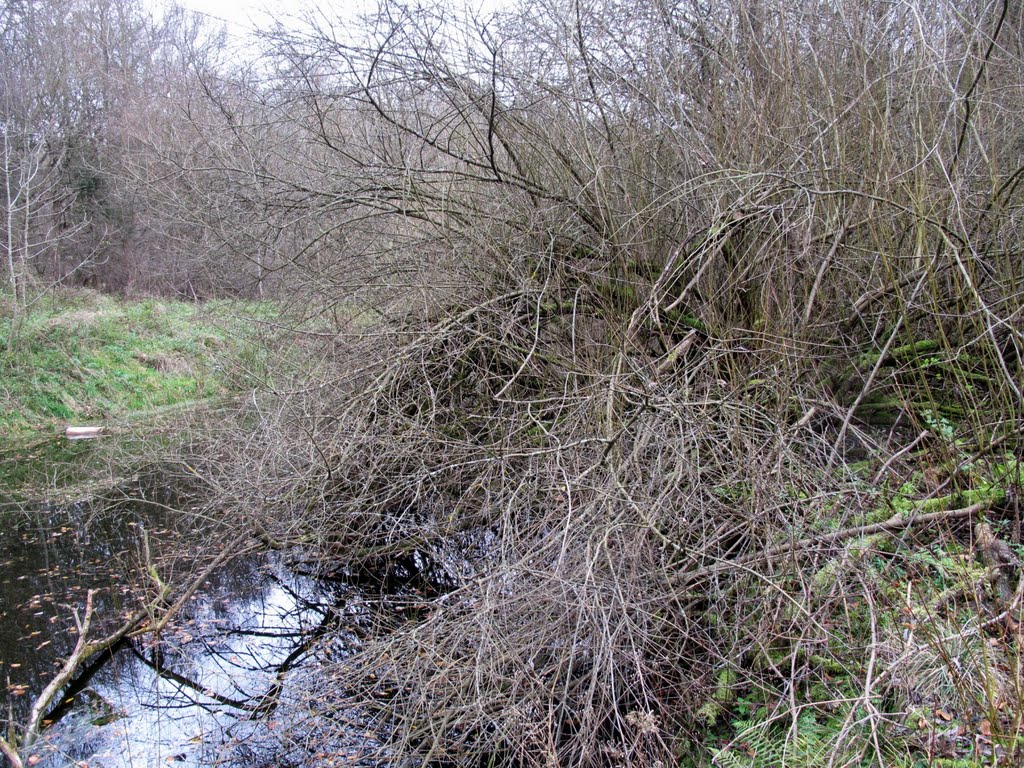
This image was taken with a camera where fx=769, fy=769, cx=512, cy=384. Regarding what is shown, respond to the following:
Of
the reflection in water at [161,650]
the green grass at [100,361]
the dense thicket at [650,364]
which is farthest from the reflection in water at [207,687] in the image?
the green grass at [100,361]

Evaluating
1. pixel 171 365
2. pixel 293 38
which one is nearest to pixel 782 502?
pixel 293 38

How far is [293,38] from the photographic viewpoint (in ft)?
20.4

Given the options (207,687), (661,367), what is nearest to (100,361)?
(207,687)

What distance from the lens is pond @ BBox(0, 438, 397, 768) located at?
4.37 m

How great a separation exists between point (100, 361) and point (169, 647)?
9187 mm

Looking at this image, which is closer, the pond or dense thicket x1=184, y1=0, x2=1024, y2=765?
dense thicket x1=184, y1=0, x2=1024, y2=765

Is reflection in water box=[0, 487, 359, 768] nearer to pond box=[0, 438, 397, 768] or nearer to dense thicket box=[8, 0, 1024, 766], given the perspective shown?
pond box=[0, 438, 397, 768]

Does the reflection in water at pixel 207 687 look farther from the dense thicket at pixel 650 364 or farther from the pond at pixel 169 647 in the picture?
the dense thicket at pixel 650 364

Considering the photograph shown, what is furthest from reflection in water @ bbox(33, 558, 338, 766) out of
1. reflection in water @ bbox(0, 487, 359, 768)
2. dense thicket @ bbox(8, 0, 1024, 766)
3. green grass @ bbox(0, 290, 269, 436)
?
green grass @ bbox(0, 290, 269, 436)

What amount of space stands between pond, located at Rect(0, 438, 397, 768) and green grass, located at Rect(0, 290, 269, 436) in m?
3.13

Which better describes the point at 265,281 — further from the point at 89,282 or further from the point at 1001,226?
the point at 89,282

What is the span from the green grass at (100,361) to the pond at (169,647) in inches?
123

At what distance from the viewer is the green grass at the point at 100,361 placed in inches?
470

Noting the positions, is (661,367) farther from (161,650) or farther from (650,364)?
(161,650)
